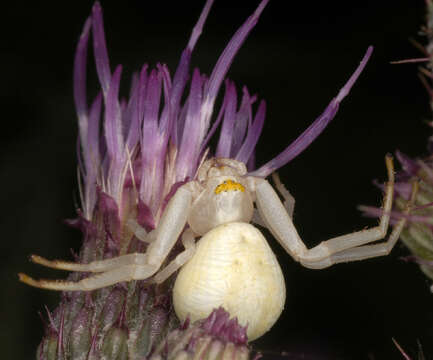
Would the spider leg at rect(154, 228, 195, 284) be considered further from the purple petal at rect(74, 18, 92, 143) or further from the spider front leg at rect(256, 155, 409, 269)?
the purple petal at rect(74, 18, 92, 143)

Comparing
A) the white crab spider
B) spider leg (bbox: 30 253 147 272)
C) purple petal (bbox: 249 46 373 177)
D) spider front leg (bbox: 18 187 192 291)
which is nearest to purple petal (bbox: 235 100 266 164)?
purple petal (bbox: 249 46 373 177)

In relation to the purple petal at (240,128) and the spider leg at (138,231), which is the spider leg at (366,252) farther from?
the purple petal at (240,128)

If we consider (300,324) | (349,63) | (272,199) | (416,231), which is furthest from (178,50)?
(416,231)

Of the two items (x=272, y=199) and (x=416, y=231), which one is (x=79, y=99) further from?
(x=416, y=231)

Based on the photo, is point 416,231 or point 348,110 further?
point 348,110

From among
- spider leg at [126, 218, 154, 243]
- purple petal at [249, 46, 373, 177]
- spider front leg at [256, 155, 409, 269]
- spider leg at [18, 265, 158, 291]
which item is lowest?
spider leg at [18, 265, 158, 291]

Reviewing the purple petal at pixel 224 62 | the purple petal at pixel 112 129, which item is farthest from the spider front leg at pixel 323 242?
the purple petal at pixel 112 129

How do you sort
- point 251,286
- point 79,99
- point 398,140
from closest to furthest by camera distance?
point 251,286 → point 79,99 → point 398,140
